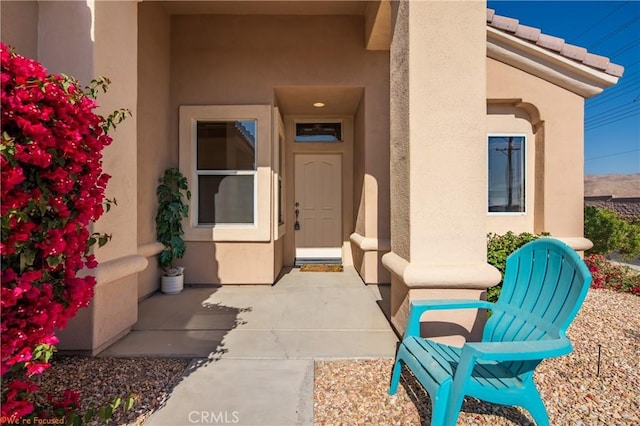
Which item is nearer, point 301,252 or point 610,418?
point 610,418

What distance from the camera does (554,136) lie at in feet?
17.1

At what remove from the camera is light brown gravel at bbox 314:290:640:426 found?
74.0 inches

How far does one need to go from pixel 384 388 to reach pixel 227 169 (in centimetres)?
378

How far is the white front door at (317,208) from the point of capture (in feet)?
21.7

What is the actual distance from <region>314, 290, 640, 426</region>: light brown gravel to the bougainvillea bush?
1.47 m

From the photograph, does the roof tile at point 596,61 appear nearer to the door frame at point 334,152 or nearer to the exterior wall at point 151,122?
the door frame at point 334,152

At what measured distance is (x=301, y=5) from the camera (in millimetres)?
4590

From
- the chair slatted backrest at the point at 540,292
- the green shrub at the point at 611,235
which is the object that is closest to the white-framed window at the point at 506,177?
the green shrub at the point at 611,235

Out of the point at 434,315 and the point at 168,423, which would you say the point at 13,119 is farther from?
the point at 434,315

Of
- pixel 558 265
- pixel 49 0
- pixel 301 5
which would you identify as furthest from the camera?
pixel 301 5

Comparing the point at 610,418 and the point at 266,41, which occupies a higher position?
the point at 266,41

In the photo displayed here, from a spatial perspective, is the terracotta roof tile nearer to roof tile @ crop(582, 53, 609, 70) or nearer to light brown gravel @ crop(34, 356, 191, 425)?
roof tile @ crop(582, 53, 609, 70)

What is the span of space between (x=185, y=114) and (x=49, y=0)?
2176 millimetres

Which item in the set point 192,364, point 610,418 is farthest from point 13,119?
point 610,418
